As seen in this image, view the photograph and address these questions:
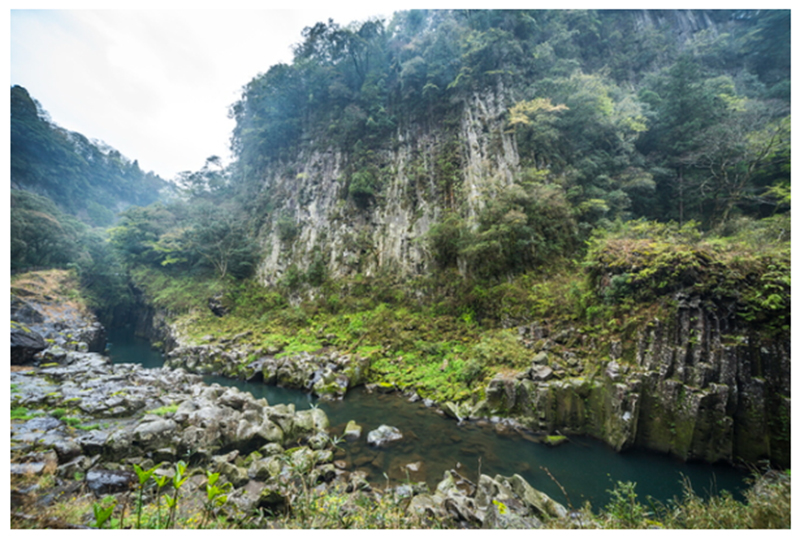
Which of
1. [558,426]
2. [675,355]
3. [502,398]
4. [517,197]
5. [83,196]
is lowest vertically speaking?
[558,426]

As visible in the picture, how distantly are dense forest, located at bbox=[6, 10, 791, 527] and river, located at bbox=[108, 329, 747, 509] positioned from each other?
1.03 feet

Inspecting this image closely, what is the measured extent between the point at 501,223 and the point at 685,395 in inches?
248

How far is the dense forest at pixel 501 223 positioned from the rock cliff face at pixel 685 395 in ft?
0.10

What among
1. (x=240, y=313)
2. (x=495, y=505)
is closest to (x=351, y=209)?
(x=240, y=313)

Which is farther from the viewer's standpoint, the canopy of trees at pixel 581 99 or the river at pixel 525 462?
the canopy of trees at pixel 581 99

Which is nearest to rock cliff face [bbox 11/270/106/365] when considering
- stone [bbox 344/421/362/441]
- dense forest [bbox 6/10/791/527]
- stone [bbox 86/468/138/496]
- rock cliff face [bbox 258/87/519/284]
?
dense forest [bbox 6/10/791/527]

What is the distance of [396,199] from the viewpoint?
14375mm

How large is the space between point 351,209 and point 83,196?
24.9 m

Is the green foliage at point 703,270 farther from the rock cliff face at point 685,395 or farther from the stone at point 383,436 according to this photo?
the stone at point 383,436

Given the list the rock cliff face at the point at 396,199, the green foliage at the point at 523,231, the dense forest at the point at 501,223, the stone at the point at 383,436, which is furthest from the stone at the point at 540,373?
the rock cliff face at the point at 396,199

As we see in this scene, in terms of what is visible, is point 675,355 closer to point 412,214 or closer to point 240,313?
point 412,214

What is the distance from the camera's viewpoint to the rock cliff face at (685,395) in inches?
156

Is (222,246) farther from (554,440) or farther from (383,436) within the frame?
(554,440)

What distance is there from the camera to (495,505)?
3043 millimetres
